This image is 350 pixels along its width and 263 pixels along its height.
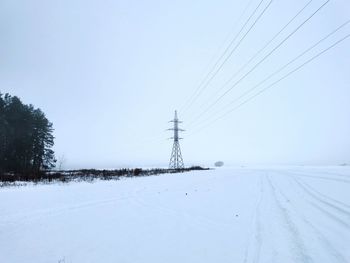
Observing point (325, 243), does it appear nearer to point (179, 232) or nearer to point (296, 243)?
point (296, 243)

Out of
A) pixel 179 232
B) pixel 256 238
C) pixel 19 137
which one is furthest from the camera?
pixel 19 137

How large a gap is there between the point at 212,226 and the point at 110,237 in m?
2.28

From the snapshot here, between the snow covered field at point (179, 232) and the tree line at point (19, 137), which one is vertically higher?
the tree line at point (19, 137)

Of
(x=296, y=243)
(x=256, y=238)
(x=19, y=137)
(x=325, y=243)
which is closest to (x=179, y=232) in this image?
(x=256, y=238)

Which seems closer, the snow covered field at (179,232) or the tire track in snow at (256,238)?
the tire track in snow at (256,238)

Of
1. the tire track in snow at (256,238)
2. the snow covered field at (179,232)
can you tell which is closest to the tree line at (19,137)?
the snow covered field at (179,232)

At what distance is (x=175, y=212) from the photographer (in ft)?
24.9

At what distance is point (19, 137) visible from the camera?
42531mm

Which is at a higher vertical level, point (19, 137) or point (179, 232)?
point (19, 137)

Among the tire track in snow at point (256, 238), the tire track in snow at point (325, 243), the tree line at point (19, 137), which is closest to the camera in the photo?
the tire track in snow at point (325, 243)

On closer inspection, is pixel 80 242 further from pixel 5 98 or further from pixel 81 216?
pixel 5 98

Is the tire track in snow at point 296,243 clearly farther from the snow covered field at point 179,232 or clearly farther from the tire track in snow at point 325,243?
the tire track in snow at point 325,243

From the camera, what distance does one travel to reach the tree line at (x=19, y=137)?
40.7 meters

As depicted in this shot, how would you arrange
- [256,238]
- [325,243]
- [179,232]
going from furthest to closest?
[179,232], [256,238], [325,243]
